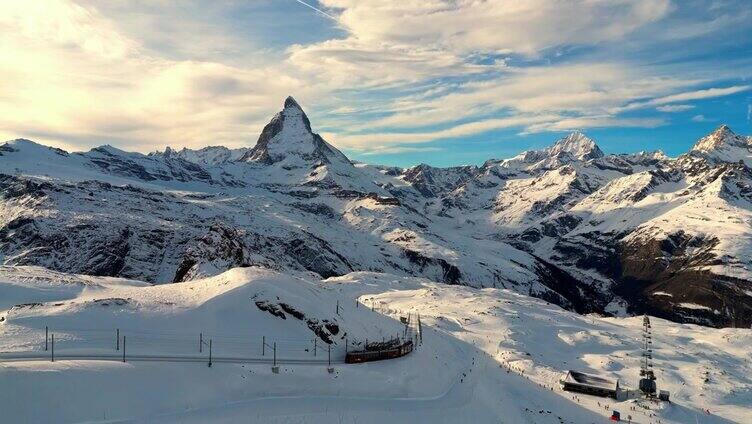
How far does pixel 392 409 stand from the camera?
46.3 metres

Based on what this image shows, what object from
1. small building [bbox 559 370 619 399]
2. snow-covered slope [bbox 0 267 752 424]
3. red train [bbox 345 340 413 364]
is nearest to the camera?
snow-covered slope [bbox 0 267 752 424]

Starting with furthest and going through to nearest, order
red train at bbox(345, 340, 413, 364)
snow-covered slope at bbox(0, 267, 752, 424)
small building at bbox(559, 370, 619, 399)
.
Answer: small building at bbox(559, 370, 619, 399), red train at bbox(345, 340, 413, 364), snow-covered slope at bbox(0, 267, 752, 424)

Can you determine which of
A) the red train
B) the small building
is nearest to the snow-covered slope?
the red train

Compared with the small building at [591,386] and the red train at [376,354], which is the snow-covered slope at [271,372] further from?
the small building at [591,386]

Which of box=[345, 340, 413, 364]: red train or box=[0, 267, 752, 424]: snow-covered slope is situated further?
box=[345, 340, 413, 364]: red train

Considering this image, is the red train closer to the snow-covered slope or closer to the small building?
the snow-covered slope

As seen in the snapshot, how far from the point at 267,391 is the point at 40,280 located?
4755cm

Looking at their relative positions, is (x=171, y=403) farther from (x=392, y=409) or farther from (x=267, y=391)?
(x=392, y=409)

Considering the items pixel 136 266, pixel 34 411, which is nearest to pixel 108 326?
pixel 34 411

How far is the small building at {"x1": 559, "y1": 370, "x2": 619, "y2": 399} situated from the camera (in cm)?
7606

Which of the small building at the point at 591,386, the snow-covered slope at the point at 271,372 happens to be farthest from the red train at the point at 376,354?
the small building at the point at 591,386

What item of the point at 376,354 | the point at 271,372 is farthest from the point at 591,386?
the point at 271,372

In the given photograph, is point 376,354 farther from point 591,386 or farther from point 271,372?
point 591,386

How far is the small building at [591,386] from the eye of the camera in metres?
76.1
